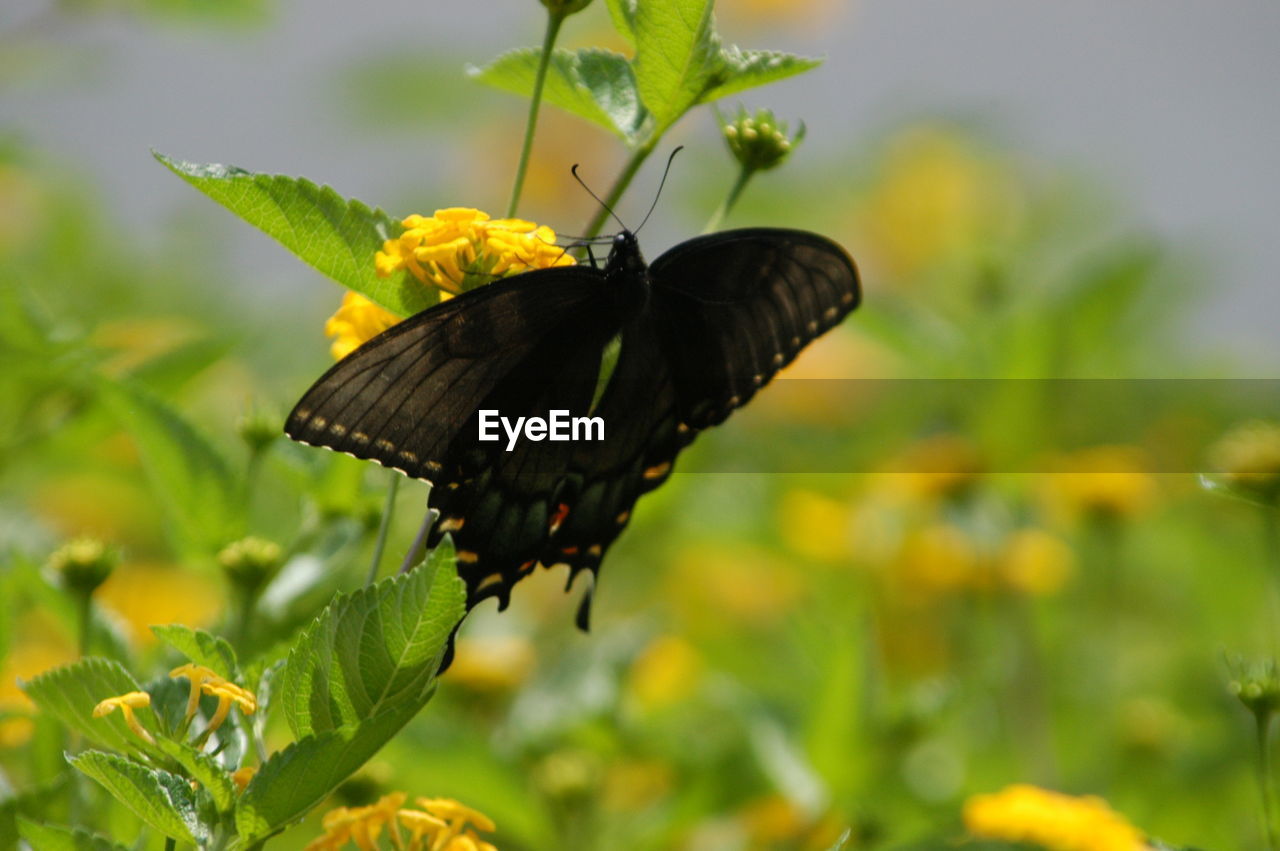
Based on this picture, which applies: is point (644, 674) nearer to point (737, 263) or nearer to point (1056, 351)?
point (1056, 351)

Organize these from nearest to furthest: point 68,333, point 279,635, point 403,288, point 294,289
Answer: point 403,288 → point 279,635 → point 68,333 → point 294,289

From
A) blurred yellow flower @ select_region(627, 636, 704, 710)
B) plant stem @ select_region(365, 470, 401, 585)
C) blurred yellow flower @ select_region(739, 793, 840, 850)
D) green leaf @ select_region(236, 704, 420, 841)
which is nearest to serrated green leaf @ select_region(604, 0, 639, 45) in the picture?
plant stem @ select_region(365, 470, 401, 585)

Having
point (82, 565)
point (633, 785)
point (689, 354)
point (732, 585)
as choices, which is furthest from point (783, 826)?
point (732, 585)

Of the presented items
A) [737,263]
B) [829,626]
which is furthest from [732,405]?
[829,626]

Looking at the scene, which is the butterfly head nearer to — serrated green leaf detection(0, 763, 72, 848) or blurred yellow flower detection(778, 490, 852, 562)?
serrated green leaf detection(0, 763, 72, 848)

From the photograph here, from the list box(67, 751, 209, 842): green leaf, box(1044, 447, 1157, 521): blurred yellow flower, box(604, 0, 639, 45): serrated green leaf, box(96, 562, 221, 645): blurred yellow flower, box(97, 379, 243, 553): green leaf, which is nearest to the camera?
box(67, 751, 209, 842): green leaf

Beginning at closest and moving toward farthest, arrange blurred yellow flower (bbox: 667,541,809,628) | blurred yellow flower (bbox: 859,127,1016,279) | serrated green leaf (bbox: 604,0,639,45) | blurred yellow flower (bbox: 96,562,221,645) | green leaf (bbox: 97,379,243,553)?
serrated green leaf (bbox: 604,0,639,45), green leaf (bbox: 97,379,243,553), blurred yellow flower (bbox: 96,562,221,645), blurred yellow flower (bbox: 667,541,809,628), blurred yellow flower (bbox: 859,127,1016,279)

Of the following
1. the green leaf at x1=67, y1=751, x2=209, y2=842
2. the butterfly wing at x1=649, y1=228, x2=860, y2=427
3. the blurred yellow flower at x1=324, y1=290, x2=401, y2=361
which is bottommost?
the green leaf at x1=67, y1=751, x2=209, y2=842
